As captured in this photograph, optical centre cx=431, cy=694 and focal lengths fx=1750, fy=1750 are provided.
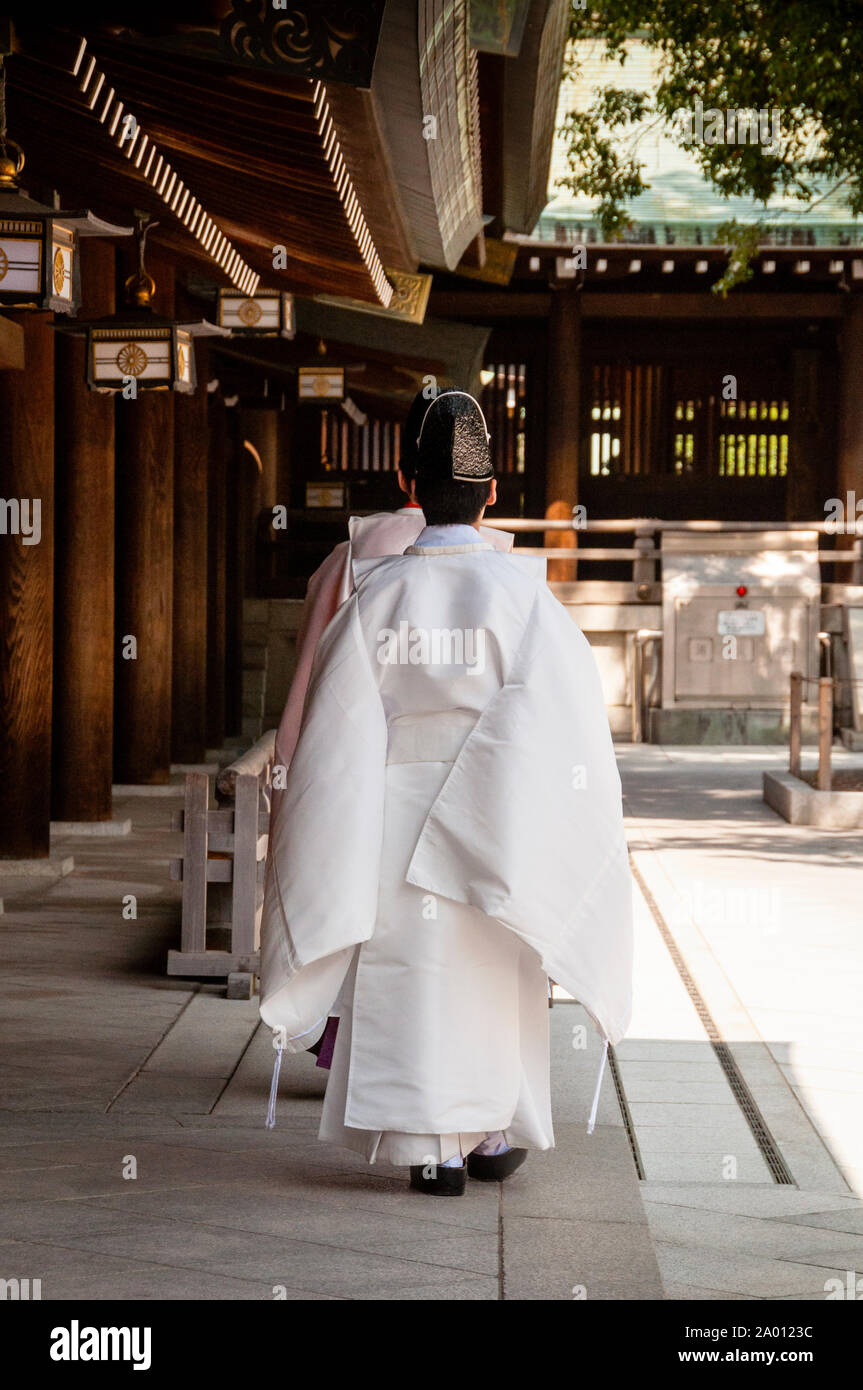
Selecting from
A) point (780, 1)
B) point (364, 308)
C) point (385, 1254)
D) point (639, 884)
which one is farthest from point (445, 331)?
point (385, 1254)

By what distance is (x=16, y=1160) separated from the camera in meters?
4.17

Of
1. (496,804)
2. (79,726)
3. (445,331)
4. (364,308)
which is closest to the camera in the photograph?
(496,804)

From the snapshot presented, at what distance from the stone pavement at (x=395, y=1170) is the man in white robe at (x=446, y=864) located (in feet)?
0.83

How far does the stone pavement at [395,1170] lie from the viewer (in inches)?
137

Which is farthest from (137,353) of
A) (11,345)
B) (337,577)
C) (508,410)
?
(508,410)

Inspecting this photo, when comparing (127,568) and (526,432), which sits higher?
(526,432)

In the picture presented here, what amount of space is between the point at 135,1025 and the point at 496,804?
2397 millimetres

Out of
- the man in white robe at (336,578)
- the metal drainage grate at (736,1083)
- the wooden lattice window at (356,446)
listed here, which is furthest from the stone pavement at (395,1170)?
the wooden lattice window at (356,446)

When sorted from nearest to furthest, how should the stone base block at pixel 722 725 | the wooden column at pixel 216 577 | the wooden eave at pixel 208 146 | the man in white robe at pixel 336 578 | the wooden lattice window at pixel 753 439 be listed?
the man in white robe at pixel 336 578 → the wooden eave at pixel 208 146 → the wooden column at pixel 216 577 → the stone base block at pixel 722 725 → the wooden lattice window at pixel 753 439

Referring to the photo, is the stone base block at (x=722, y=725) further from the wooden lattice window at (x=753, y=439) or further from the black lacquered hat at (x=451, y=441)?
the black lacquered hat at (x=451, y=441)

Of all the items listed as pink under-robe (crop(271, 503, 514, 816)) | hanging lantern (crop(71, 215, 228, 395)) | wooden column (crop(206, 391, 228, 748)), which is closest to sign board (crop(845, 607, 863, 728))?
wooden column (crop(206, 391, 228, 748))

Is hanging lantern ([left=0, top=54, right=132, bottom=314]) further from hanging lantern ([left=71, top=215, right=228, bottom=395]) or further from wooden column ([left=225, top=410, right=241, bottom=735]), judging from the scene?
wooden column ([left=225, top=410, right=241, bottom=735])

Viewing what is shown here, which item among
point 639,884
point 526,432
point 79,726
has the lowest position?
point 639,884

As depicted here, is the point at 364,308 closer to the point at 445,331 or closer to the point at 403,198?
the point at 445,331
